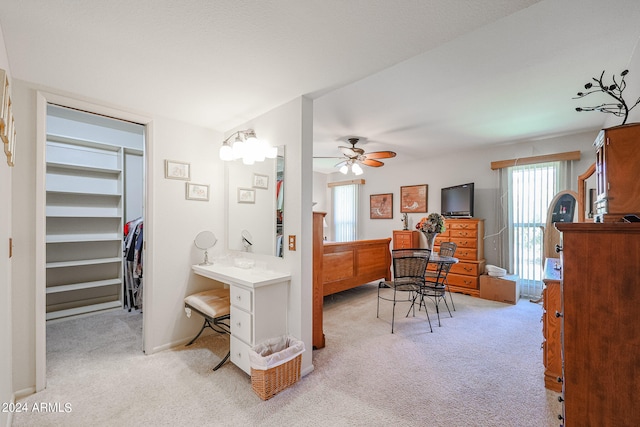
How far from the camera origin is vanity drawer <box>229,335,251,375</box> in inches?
81.7

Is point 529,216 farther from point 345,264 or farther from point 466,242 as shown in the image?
point 345,264

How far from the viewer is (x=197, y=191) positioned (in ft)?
9.41

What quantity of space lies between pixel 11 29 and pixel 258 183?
1749 millimetres

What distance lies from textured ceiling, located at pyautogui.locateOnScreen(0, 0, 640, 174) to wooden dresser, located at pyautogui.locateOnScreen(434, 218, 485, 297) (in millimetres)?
2213

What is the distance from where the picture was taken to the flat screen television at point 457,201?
15.6 feet

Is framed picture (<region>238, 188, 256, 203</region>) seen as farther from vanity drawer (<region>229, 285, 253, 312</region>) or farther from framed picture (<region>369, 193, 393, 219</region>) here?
framed picture (<region>369, 193, 393, 219</region>)

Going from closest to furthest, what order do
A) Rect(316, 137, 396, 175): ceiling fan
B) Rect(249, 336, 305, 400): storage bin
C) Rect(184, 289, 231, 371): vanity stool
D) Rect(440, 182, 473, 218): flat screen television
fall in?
1. Rect(249, 336, 305, 400): storage bin
2. Rect(184, 289, 231, 371): vanity stool
3. Rect(316, 137, 396, 175): ceiling fan
4. Rect(440, 182, 473, 218): flat screen television

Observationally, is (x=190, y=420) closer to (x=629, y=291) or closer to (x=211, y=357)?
(x=211, y=357)

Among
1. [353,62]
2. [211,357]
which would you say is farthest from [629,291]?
[211,357]

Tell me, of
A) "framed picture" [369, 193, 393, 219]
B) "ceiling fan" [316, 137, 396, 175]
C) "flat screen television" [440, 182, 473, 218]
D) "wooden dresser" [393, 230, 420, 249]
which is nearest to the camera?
"ceiling fan" [316, 137, 396, 175]

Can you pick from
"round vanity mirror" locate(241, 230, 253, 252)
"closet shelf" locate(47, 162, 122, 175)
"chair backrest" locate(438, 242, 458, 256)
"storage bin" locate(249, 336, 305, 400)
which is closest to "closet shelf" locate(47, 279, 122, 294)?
"closet shelf" locate(47, 162, 122, 175)

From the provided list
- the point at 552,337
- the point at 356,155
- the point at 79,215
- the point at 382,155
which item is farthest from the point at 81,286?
the point at 552,337

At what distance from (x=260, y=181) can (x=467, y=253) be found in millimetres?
3845

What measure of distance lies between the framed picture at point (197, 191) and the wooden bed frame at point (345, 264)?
1.28m
